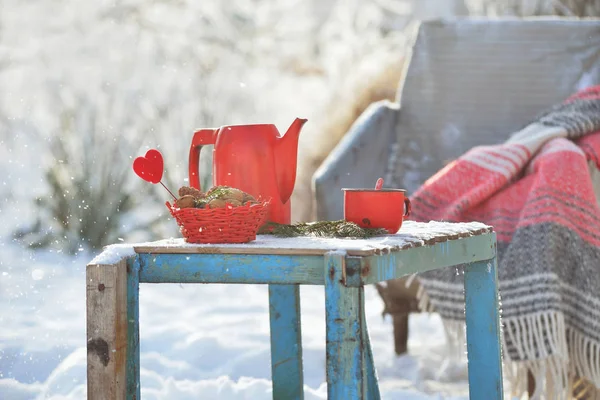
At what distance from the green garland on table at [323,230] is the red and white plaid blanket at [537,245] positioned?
629 millimetres

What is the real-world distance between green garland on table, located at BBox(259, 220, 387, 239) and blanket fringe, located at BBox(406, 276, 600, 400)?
62 cm

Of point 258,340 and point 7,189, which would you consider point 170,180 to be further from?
point 258,340

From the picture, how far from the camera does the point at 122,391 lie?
96cm

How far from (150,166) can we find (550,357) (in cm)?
84

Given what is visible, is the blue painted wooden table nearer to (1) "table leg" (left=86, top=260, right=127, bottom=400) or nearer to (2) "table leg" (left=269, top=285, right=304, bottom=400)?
(1) "table leg" (left=86, top=260, right=127, bottom=400)

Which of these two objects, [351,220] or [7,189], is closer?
[351,220]

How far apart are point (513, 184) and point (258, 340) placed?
2.50 feet

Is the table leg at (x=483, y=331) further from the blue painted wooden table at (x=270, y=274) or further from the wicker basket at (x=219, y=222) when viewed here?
the wicker basket at (x=219, y=222)

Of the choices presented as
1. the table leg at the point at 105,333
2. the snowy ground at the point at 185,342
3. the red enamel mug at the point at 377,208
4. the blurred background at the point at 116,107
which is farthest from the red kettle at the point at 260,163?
the blurred background at the point at 116,107

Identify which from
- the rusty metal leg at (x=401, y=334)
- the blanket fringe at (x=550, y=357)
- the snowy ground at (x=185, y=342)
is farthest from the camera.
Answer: the rusty metal leg at (x=401, y=334)

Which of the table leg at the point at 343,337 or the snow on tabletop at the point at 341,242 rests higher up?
the snow on tabletop at the point at 341,242

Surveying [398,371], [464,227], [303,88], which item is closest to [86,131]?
[303,88]

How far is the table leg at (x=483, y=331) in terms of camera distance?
3.93 ft

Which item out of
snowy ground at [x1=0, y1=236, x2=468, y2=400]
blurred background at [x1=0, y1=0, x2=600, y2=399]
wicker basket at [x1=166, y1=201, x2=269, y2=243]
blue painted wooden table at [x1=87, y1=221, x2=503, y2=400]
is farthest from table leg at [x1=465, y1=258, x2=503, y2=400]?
blurred background at [x1=0, y1=0, x2=600, y2=399]
